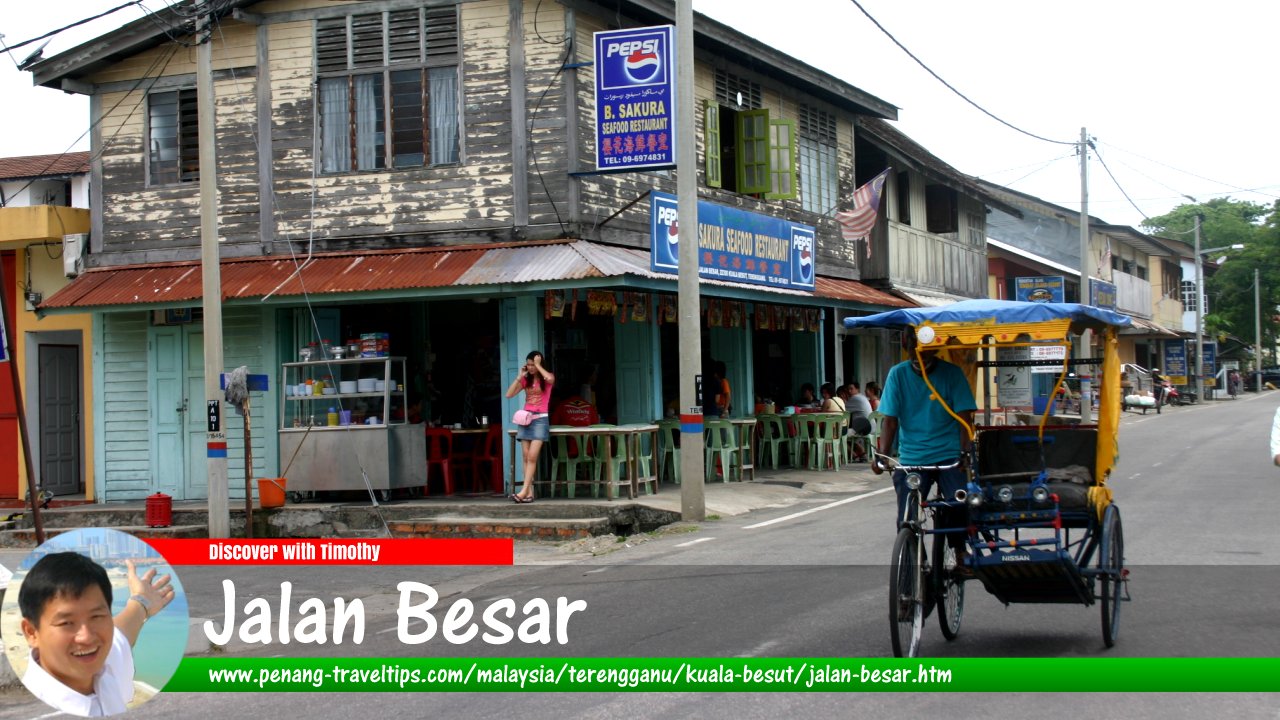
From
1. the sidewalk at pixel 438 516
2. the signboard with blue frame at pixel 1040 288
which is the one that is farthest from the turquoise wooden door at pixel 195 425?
the signboard with blue frame at pixel 1040 288

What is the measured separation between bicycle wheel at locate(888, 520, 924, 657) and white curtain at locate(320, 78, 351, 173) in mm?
12090

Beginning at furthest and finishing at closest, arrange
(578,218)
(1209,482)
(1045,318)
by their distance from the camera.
→ (1209,482), (578,218), (1045,318)

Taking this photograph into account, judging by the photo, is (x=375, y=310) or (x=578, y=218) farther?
(x=375, y=310)

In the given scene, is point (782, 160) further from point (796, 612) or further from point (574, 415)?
point (796, 612)

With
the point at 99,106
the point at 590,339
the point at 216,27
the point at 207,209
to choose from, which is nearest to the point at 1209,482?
the point at 590,339

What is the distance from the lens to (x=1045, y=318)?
750cm

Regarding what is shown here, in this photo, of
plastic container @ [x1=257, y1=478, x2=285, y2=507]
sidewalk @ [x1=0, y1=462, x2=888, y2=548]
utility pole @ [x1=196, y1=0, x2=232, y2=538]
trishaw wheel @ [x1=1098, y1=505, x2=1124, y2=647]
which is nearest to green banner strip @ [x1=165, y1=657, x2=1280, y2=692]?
trishaw wheel @ [x1=1098, y1=505, x2=1124, y2=647]

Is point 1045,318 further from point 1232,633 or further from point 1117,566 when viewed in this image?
point 1232,633

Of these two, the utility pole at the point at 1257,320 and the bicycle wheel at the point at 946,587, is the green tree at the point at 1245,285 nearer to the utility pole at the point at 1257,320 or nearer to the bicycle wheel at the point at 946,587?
the utility pole at the point at 1257,320

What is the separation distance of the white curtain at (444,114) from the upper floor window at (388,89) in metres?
0.01

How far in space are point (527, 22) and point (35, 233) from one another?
796cm

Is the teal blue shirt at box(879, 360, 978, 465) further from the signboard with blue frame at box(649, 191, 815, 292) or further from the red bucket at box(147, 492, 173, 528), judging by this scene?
the red bucket at box(147, 492, 173, 528)

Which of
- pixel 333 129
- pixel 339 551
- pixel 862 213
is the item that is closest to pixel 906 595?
pixel 339 551

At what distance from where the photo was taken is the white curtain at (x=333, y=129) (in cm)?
1692
